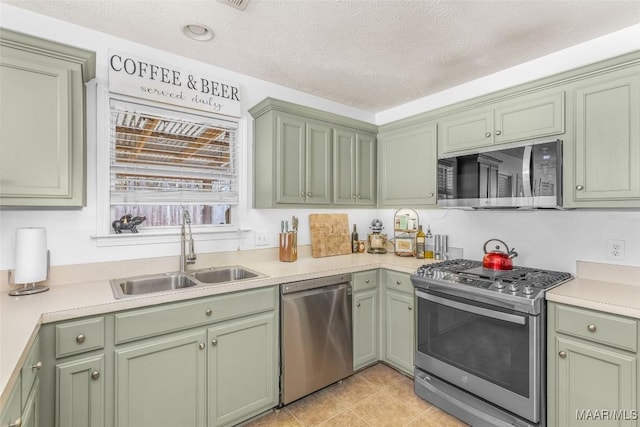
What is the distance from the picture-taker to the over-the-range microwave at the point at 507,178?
6.42 feet

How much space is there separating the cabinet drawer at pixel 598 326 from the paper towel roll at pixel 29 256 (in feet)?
9.06

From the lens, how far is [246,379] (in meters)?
1.96

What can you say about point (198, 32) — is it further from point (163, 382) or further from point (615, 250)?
point (615, 250)

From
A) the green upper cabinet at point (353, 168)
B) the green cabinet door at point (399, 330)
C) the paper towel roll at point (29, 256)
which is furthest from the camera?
the green upper cabinet at point (353, 168)

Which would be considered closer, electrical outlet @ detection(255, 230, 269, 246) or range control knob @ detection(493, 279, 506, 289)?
range control knob @ detection(493, 279, 506, 289)

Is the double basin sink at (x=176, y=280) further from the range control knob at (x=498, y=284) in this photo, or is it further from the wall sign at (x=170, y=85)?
the range control knob at (x=498, y=284)

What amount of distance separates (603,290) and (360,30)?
2.06 m

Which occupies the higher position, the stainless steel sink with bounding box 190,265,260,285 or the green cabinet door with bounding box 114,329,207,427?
the stainless steel sink with bounding box 190,265,260,285

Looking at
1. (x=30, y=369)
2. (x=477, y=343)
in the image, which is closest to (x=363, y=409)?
(x=477, y=343)

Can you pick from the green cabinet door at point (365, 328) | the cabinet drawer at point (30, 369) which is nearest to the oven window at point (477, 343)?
the green cabinet door at point (365, 328)

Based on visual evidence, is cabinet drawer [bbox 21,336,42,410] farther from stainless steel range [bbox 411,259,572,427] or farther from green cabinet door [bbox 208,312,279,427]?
stainless steel range [bbox 411,259,572,427]

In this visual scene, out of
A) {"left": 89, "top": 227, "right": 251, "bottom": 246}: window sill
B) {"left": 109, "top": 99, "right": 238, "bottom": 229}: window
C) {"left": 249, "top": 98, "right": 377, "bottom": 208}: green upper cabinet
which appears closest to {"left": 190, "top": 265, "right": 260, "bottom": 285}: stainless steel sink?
{"left": 89, "top": 227, "right": 251, "bottom": 246}: window sill

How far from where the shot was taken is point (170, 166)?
2.34m

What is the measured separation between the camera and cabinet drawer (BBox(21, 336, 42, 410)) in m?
1.11
